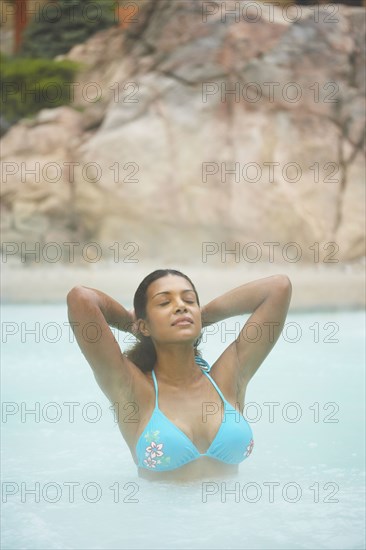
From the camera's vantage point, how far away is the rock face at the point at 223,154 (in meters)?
8.34

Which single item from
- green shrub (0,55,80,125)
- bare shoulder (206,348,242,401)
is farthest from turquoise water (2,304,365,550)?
green shrub (0,55,80,125)

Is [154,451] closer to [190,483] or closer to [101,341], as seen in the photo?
[190,483]

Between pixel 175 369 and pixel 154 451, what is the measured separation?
0.78ft

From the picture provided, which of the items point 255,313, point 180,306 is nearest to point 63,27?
point 255,313

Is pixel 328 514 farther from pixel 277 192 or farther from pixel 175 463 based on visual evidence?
pixel 277 192

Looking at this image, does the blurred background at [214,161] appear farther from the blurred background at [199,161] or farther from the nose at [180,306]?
the nose at [180,306]

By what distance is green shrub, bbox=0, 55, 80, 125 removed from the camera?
1004cm

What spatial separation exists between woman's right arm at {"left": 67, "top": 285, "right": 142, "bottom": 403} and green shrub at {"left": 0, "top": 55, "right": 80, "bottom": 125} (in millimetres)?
7926

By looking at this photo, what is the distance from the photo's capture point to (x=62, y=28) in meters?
11.6

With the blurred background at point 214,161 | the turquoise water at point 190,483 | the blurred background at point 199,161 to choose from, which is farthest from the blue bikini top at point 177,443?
the blurred background at point 214,161

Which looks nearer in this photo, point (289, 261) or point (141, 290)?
point (141, 290)

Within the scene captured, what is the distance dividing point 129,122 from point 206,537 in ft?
22.5

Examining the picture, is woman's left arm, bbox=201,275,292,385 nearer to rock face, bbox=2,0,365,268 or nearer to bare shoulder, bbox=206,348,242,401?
bare shoulder, bbox=206,348,242,401

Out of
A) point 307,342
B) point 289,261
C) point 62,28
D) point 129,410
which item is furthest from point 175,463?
point 62,28
